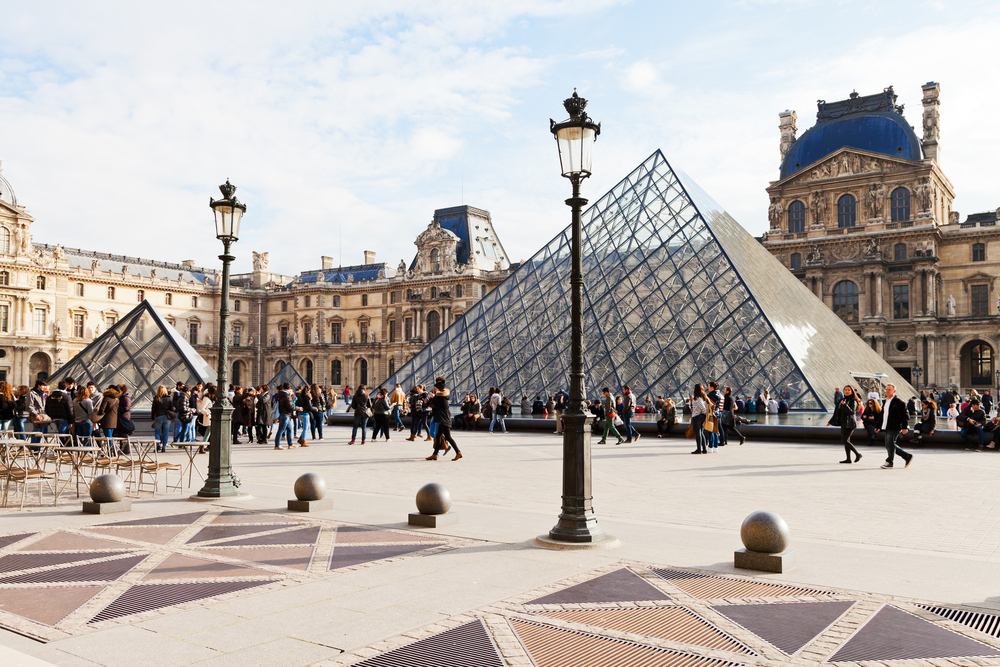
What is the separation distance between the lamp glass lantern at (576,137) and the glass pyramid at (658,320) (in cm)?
1356

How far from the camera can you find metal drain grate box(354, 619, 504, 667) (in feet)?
10.9

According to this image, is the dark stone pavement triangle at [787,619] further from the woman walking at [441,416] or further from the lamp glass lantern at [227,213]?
the woman walking at [441,416]

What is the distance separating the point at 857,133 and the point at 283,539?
161 ft

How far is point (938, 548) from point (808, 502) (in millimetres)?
2279

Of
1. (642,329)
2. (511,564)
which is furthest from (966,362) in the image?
(511,564)

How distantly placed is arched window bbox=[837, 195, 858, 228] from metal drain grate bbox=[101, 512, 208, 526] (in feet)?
152

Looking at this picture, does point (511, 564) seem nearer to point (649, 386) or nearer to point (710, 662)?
point (710, 662)

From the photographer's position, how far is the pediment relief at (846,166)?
45812 mm

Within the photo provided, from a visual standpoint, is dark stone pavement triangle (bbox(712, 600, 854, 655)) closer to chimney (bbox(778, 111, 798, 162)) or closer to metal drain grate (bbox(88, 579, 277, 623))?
metal drain grate (bbox(88, 579, 277, 623))

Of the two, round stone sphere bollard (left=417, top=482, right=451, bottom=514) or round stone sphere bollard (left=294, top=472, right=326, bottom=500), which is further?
round stone sphere bollard (left=294, top=472, right=326, bottom=500)

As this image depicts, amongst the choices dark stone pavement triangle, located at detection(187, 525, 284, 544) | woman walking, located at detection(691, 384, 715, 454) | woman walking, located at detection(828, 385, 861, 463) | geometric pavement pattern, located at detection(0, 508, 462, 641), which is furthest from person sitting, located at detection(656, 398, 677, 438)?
dark stone pavement triangle, located at detection(187, 525, 284, 544)

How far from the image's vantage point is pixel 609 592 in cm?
447

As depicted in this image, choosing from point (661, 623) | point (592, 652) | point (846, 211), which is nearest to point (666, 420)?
point (661, 623)

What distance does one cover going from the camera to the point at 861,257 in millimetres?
46188
